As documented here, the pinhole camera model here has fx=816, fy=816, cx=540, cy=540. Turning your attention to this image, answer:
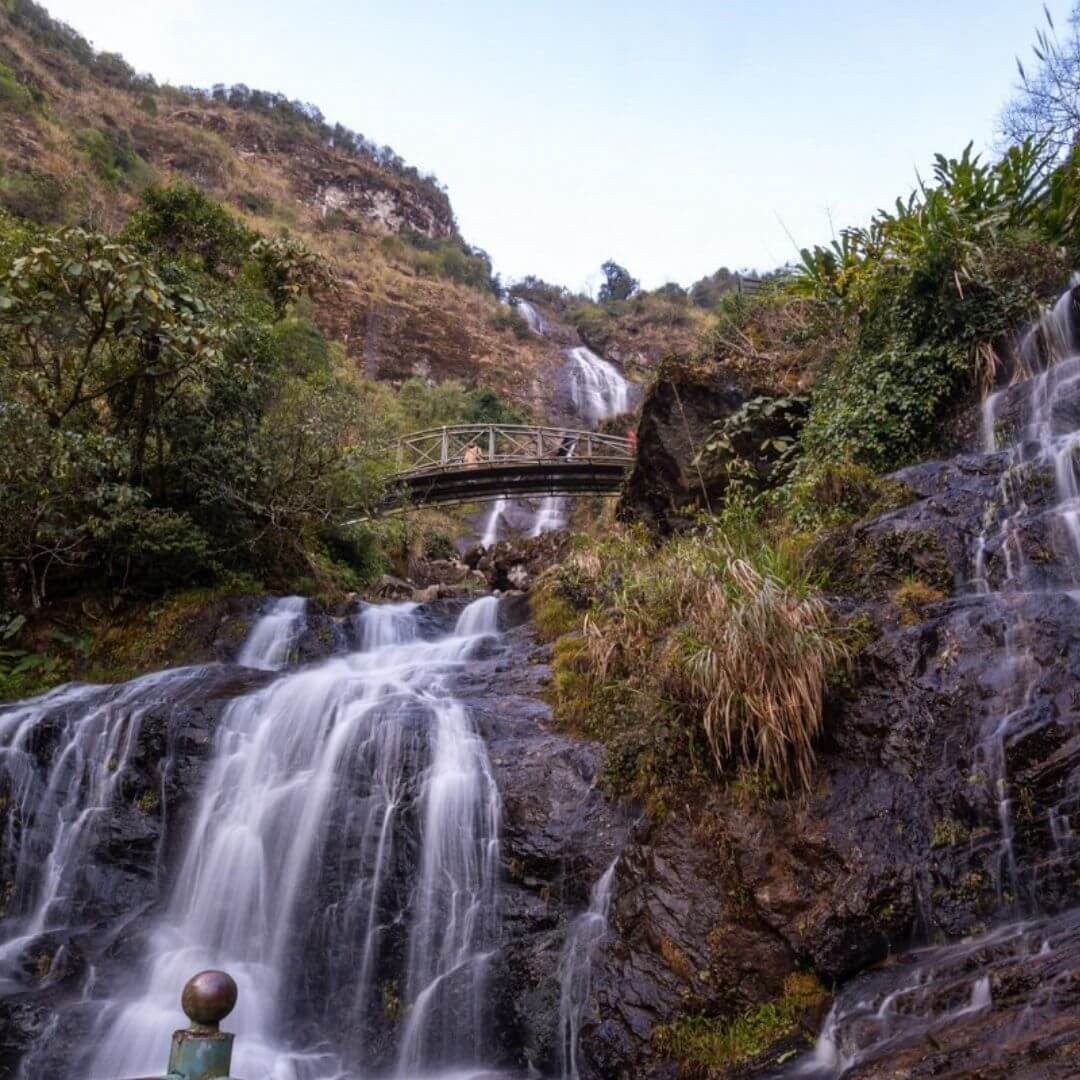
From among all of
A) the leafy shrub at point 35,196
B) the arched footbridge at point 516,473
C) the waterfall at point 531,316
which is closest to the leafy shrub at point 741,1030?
the arched footbridge at point 516,473

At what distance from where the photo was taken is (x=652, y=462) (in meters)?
12.0

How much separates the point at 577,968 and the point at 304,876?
93.7 inches

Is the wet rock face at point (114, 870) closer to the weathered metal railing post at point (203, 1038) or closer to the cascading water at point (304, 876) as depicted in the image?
the cascading water at point (304, 876)

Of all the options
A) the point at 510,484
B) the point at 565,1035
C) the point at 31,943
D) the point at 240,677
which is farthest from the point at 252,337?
the point at 565,1035

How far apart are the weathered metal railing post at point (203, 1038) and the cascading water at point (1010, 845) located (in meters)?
2.96

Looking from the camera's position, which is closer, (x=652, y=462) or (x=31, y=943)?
(x=31, y=943)

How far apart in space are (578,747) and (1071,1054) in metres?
4.07

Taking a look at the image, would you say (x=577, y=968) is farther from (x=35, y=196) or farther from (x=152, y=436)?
(x=35, y=196)

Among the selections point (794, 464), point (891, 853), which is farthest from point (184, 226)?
point (891, 853)

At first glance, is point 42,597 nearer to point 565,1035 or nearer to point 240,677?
point 240,677

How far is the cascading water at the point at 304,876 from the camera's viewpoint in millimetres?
5352

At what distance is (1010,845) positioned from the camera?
14.6 feet

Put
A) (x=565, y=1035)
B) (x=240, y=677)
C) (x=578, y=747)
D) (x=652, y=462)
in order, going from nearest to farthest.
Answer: (x=565, y=1035) < (x=578, y=747) < (x=240, y=677) < (x=652, y=462)

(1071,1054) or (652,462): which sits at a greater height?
(652,462)
